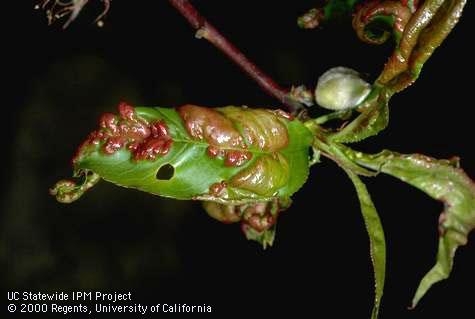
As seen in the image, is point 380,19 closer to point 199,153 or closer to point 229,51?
point 229,51

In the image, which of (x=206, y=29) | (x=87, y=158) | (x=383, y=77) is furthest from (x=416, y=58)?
(x=87, y=158)

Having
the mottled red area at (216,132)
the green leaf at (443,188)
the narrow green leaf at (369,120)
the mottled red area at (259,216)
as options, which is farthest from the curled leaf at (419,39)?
the mottled red area at (259,216)

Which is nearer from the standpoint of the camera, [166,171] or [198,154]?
[198,154]

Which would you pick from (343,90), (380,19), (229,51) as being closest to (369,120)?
(343,90)

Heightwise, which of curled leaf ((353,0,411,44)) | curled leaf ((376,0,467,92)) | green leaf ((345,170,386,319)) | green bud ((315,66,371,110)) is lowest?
green leaf ((345,170,386,319))

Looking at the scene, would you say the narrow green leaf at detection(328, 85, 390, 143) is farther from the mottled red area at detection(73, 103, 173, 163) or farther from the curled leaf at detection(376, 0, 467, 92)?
the mottled red area at detection(73, 103, 173, 163)

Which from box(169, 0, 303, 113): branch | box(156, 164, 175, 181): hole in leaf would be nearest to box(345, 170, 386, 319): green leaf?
box(169, 0, 303, 113): branch

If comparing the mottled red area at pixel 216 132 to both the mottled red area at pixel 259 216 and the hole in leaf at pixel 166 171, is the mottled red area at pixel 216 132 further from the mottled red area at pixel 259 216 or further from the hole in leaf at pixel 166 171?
the mottled red area at pixel 259 216
